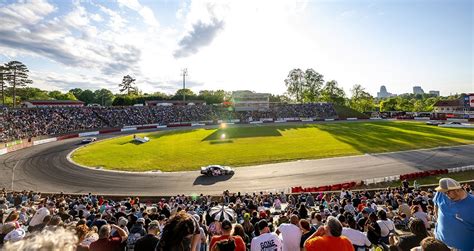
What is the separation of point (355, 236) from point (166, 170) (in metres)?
30.0

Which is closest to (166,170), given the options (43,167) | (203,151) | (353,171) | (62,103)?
(203,151)

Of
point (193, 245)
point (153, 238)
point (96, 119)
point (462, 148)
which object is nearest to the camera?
point (193, 245)

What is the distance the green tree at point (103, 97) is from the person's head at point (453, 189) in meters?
176

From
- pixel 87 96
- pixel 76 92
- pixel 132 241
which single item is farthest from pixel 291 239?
pixel 76 92

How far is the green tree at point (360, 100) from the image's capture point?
151m

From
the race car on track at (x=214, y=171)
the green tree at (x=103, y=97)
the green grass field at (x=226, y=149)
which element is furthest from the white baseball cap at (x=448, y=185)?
the green tree at (x=103, y=97)

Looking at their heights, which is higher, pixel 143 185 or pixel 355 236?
A: pixel 355 236

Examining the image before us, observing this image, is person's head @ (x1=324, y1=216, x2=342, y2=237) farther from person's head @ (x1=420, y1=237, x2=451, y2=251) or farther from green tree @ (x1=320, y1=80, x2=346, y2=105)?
green tree @ (x1=320, y1=80, x2=346, y2=105)

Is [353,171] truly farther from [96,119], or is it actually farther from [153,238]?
[96,119]

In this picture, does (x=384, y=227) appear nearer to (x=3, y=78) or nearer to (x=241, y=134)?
(x=241, y=134)

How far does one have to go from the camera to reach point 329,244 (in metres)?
4.98

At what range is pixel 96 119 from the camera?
78.2m

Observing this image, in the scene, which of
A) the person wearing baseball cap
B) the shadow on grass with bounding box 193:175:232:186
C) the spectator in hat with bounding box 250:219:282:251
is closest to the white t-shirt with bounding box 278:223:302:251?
the spectator in hat with bounding box 250:219:282:251

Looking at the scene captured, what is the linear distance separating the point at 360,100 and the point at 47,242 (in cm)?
16480
